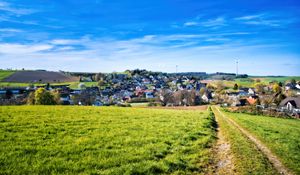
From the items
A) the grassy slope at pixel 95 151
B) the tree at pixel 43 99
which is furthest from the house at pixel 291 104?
the grassy slope at pixel 95 151

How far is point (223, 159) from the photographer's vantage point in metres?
12.3

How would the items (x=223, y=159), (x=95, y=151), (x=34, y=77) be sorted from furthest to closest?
1. (x=34, y=77)
2. (x=223, y=159)
3. (x=95, y=151)

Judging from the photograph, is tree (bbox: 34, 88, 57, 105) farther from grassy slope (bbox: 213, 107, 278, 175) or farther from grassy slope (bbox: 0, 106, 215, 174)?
grassy slope (bbox: 213, 107, 278, 175)

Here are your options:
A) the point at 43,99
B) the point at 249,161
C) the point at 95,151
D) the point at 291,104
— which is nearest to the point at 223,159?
the point at 249,161

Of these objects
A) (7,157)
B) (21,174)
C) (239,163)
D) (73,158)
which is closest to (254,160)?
(239,163)

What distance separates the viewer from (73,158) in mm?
10148

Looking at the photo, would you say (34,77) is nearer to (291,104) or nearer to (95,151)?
(291,104)

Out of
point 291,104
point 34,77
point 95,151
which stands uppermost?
point 34,77

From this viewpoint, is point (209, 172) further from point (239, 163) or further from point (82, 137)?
point (82, 137)

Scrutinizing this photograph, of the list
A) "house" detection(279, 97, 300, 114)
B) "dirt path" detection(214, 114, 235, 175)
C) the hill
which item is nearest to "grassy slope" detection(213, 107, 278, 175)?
"dirt path" detection(214, 114, 235, 175)

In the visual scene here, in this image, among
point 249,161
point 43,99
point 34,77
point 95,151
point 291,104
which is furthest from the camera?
point 34,77

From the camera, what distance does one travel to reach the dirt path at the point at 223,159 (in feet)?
34.8

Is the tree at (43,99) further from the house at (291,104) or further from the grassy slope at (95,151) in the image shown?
the house at (291,104)

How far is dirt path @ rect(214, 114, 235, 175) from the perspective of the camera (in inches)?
418
